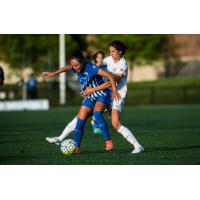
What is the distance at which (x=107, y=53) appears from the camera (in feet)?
151

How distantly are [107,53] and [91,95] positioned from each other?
34642 mm

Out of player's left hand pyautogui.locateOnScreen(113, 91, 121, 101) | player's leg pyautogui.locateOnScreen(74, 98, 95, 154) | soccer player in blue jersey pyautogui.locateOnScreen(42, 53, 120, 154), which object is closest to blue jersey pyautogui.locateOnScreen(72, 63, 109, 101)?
soccer player in blue jersey pyautogui.locateOnScreen(42, 53, 120, 154)

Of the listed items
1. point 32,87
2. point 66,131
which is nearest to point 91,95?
point 66,131

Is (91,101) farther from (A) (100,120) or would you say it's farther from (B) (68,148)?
(B) (68,148)

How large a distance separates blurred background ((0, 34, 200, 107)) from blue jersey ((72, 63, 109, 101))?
26.5 m

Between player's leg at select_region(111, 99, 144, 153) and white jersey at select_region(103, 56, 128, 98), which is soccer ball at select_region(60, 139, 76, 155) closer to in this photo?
player's leg at select_region(111, 99, 144, 153)

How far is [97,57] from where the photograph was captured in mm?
14945

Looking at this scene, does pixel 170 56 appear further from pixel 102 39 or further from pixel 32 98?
pixel 32 98

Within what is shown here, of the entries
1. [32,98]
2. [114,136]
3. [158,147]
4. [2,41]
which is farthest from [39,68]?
[158,147]

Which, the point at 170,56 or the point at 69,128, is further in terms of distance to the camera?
the point at 170,56

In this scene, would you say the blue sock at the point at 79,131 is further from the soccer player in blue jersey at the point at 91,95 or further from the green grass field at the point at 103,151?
the green grass field at the point at 103,151

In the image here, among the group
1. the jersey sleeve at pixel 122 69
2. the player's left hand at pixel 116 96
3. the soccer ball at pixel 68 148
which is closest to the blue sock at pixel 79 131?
the soccer ball at pixel 68 148

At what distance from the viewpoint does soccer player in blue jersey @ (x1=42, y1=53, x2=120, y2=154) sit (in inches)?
434

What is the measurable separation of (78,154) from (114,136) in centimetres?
448
